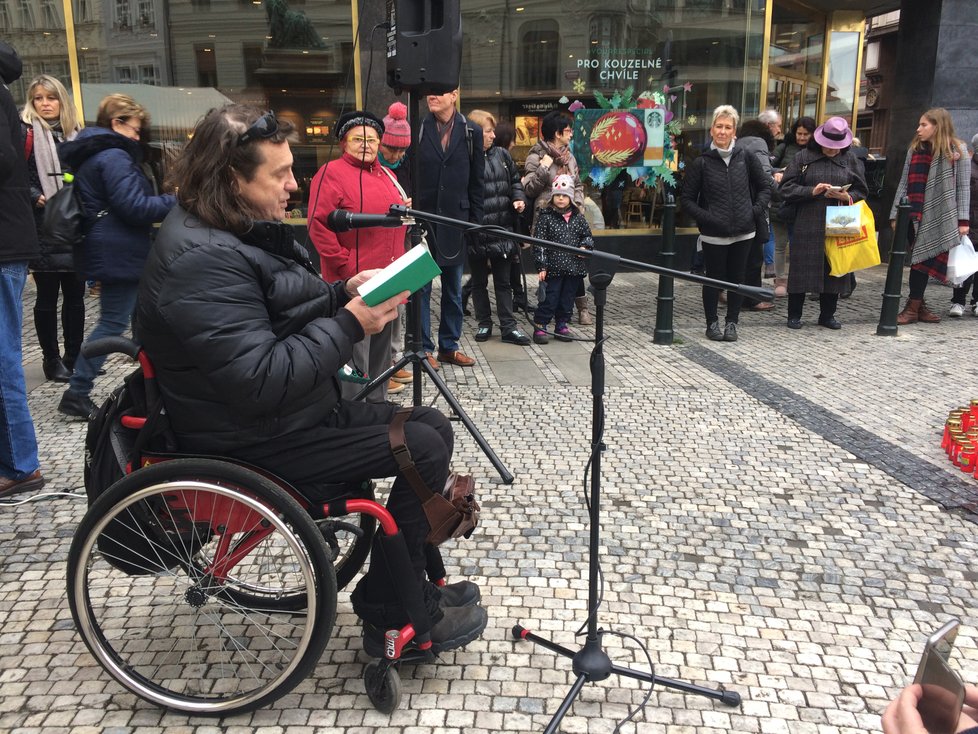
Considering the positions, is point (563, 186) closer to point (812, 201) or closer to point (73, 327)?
point (812, 201)

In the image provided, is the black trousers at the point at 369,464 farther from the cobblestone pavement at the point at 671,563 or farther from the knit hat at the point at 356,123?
the knit hat at the point at 356,123

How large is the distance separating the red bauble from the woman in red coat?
5.94 metres

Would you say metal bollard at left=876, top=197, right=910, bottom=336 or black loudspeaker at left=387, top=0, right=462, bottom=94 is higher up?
black loudspeaker at left=387, top=0, right=462, bottom=94

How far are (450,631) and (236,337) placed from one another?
115 centimetres

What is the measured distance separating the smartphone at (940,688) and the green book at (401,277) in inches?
61.5

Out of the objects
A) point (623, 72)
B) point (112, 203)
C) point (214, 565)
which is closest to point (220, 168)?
point (214, 565)

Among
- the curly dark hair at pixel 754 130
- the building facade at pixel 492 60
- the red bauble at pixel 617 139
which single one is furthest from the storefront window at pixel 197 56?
the curly dark hair at pixel 754 130

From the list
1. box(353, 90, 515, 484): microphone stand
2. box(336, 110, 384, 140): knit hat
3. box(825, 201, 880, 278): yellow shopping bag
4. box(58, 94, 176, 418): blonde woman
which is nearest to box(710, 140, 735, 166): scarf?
box(825, 201, 880, 278): yellow shopping bag

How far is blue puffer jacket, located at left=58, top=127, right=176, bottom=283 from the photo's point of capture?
4.85 meters

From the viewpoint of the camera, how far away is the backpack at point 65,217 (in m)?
4.81

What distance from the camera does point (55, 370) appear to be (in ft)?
19.6

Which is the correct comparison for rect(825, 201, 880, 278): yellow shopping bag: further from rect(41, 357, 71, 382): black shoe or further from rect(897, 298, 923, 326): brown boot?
rect(41, 357, 71, 382): black shoe

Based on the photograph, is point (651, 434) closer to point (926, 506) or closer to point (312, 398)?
point (926, 506)

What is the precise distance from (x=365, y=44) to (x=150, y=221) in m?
5.60
